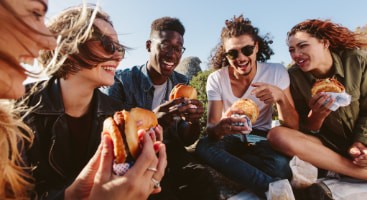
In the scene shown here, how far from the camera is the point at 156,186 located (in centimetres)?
144

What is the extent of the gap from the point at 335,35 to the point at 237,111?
2.22 meters

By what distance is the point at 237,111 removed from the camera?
10.3 feet

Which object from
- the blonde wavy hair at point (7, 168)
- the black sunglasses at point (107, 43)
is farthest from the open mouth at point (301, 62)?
the blonde wavy hair at point (7, 168)

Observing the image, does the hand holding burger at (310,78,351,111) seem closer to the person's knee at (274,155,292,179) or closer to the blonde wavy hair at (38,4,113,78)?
the person's knee at (274,155,292,179)

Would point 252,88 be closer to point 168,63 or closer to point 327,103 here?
point 327,103

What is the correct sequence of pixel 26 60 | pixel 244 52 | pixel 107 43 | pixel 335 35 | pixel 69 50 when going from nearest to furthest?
pixel 26 60 → pixel 69 50 → pixel 107 43 → pixel 335 35 → pixel 244 52

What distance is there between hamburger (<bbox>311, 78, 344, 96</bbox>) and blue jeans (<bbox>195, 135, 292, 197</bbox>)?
1156 millimetres

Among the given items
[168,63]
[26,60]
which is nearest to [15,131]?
[26,60]

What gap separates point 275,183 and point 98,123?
2.36 m

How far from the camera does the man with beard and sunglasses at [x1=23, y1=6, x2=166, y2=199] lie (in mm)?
2143

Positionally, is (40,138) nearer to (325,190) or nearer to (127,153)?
(127,153)

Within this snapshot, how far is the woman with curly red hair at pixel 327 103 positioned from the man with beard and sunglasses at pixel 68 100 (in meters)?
2.41

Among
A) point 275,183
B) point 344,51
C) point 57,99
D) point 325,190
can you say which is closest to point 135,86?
point 57,99

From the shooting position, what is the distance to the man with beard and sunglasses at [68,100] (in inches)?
84.4
